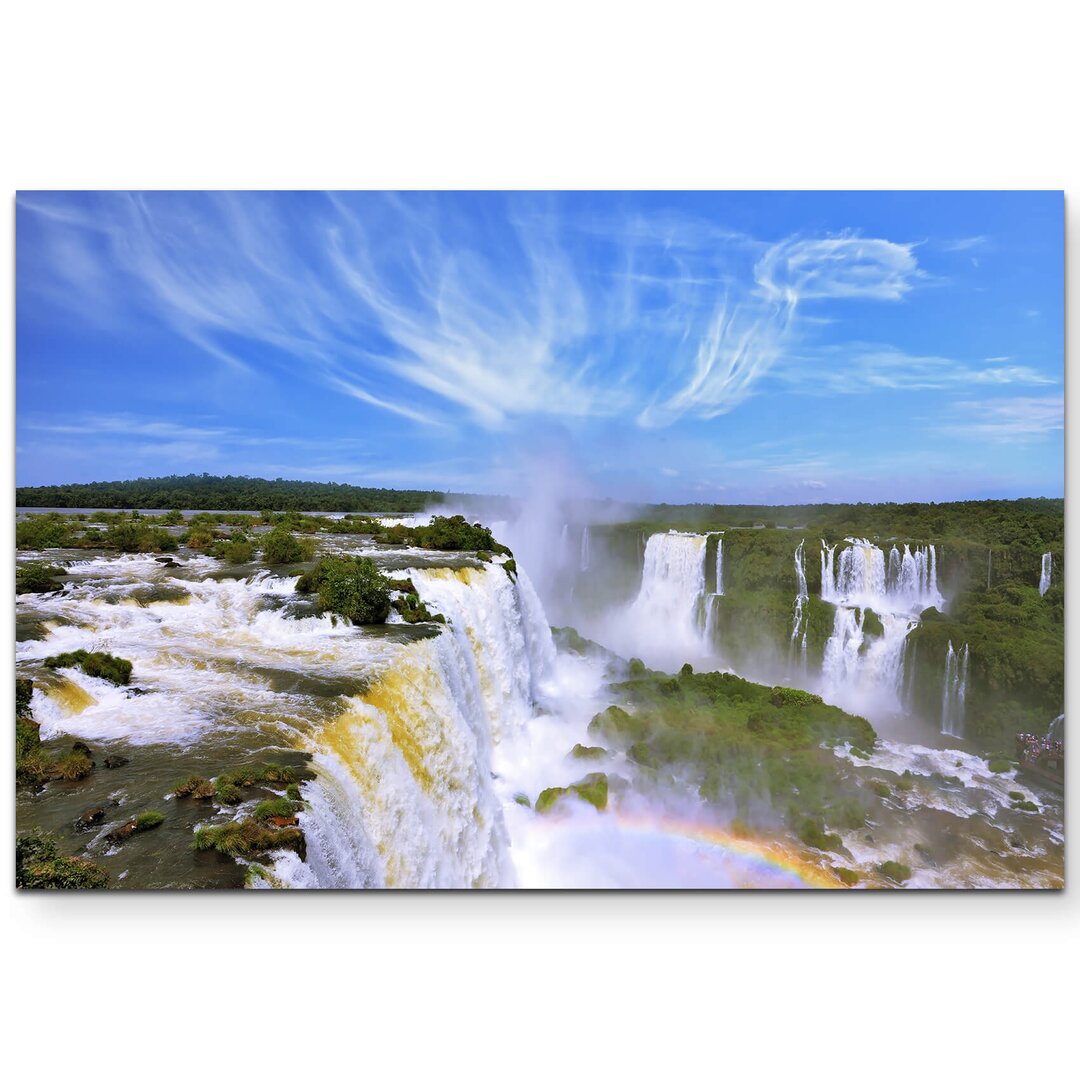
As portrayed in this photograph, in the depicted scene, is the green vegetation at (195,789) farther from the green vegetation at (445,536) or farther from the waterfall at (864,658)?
the waterfall at (864,658)

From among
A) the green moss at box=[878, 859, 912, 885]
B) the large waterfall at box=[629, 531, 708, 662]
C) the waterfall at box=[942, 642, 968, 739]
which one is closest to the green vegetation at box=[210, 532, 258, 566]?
the green moss at box=[878, 859, 912, 885]

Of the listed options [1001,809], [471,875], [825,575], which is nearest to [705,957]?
[471,875]

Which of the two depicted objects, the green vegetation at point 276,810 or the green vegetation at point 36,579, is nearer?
the green vegetation at point 276,810

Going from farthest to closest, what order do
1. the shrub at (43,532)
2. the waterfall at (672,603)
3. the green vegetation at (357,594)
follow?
the waterfall at (672,603) < the green vegetation at (357,594) < the shrub at (43,532)

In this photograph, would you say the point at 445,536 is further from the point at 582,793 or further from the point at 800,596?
the point at 800,596

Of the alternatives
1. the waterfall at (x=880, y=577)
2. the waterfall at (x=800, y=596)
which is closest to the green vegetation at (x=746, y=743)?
the waterfall at (x=800, y=596)

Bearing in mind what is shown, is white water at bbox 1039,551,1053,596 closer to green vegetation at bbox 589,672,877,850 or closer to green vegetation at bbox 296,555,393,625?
green vegetation at bbox 589,672,877,850
